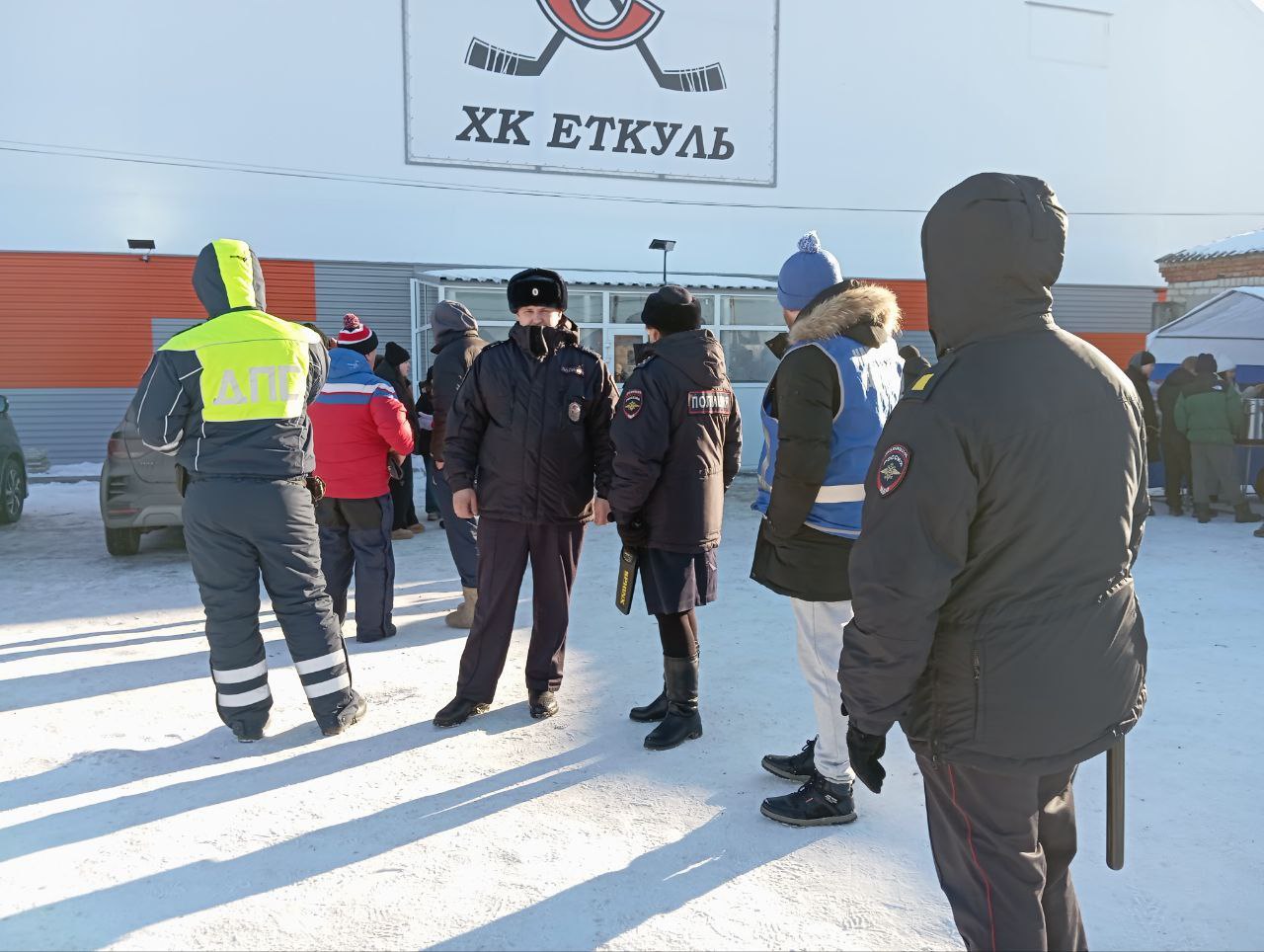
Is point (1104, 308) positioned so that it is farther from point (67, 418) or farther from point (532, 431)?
point (67, 418)

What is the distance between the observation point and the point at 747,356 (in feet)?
45.3

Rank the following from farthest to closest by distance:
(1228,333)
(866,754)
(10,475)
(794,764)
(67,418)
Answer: (67,418), (1228,333), (10,475), (794,764), (866,754)

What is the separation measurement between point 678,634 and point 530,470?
901 millimetres

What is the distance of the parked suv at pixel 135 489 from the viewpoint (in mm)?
7027

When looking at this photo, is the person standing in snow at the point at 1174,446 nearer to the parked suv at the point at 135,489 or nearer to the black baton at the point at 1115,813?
the black baton at the point at 1115,813

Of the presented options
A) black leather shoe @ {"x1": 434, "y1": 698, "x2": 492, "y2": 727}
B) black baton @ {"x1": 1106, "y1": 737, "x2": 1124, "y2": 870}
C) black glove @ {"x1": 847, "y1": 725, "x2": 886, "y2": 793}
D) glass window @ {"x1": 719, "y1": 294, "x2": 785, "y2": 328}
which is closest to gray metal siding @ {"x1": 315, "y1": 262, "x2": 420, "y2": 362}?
glass window @ {"x1": 719, "y1": 294, "x2": 785, "y2": 328}

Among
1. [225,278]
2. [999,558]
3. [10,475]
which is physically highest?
[225,278]

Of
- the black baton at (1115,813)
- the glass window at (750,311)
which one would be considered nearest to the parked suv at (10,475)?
the glass window at (750,311)

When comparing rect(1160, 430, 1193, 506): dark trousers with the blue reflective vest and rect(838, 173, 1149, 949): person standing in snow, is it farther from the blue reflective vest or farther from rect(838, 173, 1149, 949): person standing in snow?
rect(838, 173, 1149, 949): person standing in snow

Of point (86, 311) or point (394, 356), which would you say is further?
point (86, 311)

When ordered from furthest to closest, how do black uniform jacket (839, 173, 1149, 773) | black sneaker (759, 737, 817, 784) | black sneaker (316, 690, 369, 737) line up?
black sneaker (316, 690, 369, 737) < black sneaker (759, 737, 817, 784) < black uniform jacket (839, 173, 1149, 773)

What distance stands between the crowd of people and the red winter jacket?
2 cm

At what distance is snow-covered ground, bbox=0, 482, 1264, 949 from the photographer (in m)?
2.52

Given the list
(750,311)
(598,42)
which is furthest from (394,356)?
(598,42)
